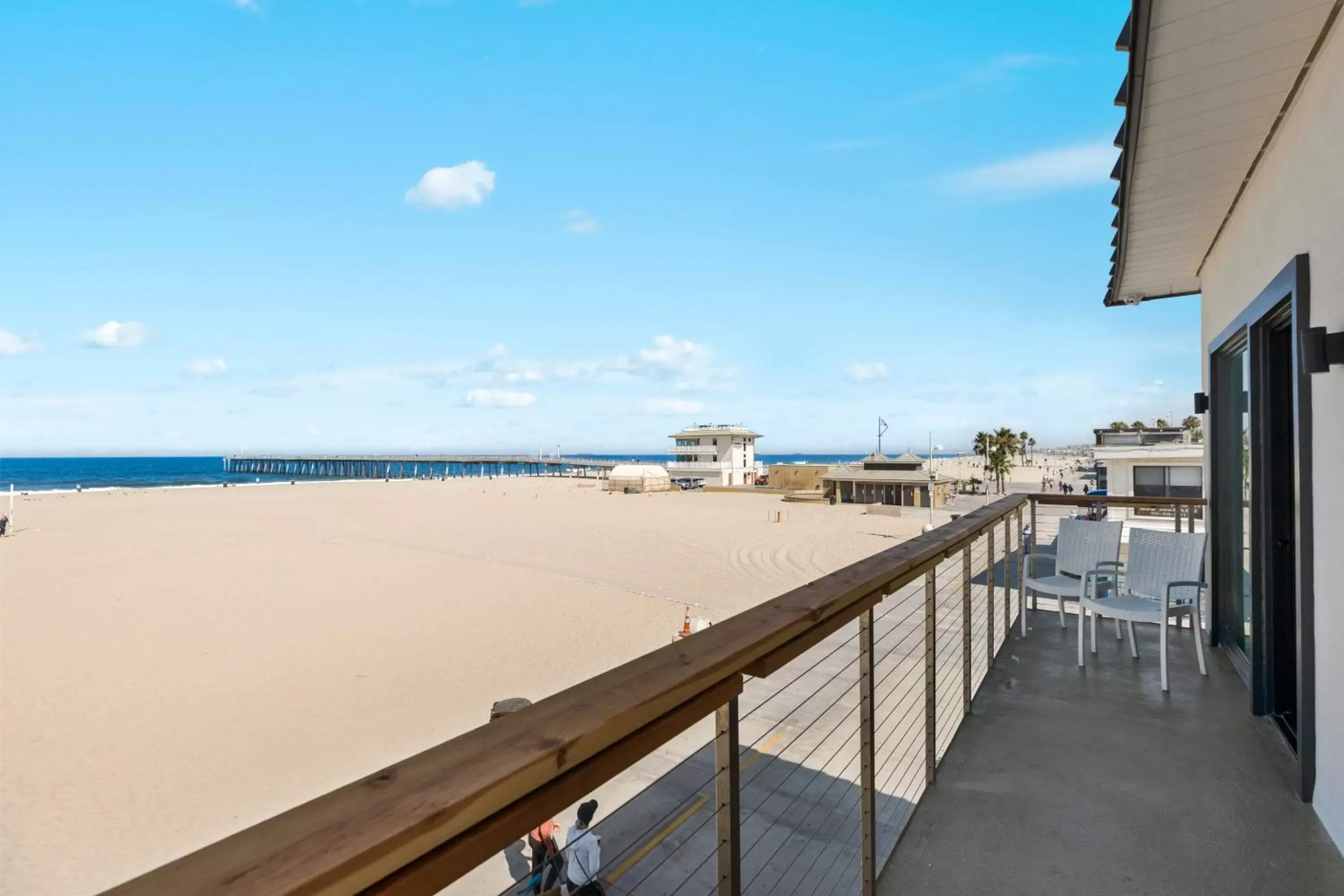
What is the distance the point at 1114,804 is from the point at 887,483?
98.7 feet

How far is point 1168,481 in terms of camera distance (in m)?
14.5

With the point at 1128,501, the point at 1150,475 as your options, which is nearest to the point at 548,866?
the point at 1128,501

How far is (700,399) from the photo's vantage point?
111312 mm

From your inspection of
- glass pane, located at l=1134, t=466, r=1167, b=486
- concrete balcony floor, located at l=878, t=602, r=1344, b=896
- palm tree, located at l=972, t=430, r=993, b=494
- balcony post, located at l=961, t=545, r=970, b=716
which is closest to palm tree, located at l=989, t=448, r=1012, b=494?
palm tree, located at l=972, t=430, r=993, b=494

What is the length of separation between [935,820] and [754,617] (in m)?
1.60

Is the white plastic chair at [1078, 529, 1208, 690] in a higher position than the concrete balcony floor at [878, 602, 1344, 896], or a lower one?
higher

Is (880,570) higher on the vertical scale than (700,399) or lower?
lower

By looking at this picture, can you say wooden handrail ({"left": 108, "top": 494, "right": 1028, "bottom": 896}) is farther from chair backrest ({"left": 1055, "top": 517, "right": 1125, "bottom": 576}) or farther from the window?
the window

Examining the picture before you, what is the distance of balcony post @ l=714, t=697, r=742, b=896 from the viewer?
43.8 inches

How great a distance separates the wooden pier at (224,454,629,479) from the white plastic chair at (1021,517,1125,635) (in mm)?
65546

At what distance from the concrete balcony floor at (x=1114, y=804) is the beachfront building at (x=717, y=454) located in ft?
154

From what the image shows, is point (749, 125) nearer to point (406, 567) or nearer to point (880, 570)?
point (406, 567)

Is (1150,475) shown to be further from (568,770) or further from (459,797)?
(459,797)

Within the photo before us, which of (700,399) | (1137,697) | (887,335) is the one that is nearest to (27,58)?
(1137,697)
